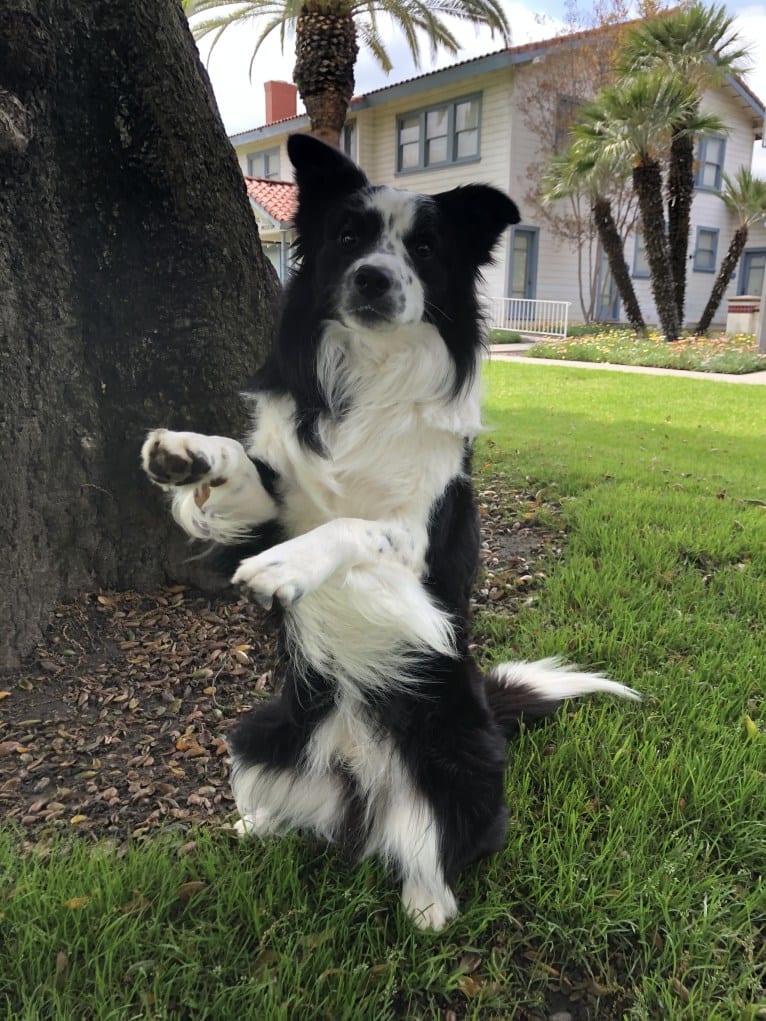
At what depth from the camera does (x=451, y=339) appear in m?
2.07

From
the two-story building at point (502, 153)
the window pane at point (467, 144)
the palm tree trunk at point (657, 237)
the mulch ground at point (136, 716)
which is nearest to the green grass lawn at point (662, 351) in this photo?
the palm tree trunk at point (657, 237)

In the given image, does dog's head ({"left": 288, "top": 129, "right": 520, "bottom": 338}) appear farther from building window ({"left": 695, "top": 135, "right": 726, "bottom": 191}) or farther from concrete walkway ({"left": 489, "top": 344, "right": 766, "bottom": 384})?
building window ({"left": 695, "top": 135, "right": 726, "bottom": 191})

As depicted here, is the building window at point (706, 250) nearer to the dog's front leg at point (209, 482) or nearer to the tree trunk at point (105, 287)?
the tree trunk at point (105, 287)

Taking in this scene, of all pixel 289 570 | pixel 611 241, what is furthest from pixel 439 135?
pixel 289 570

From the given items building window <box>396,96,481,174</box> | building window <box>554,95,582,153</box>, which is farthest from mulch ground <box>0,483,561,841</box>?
building window <box>554,95,582,153</box>

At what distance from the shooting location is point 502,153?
1923 centimetres

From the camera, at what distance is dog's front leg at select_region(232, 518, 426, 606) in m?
1.58

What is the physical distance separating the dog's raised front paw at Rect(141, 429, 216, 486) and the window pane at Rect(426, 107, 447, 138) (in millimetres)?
21450

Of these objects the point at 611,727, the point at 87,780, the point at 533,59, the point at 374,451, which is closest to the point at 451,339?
the point at 374,451

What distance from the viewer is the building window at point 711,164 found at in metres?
23.6

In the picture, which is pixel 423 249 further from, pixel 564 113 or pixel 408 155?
pixel 408 155

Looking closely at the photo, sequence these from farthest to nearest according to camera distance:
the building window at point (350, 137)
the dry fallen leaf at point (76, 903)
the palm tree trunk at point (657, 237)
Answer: the building window at point (350, 137) < the palm tree trunk at point (657, 237) < the dry fallen leaf at point (76, 903)

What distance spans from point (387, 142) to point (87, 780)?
23186 mm

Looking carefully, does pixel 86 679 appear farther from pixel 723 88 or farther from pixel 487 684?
pixel 723 88
